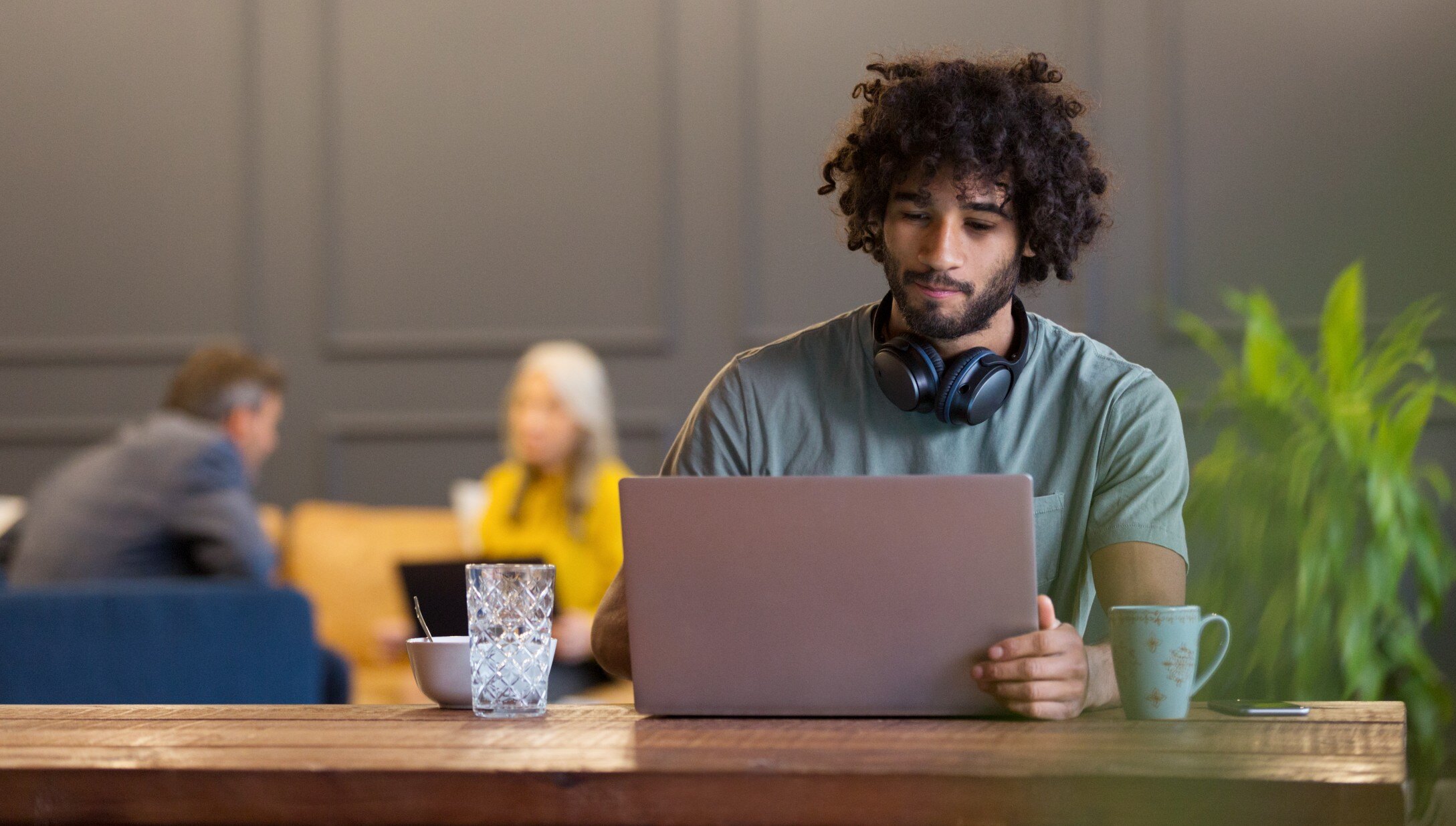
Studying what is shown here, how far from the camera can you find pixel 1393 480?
2.88m

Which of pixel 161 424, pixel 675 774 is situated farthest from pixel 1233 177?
pixel 675 774

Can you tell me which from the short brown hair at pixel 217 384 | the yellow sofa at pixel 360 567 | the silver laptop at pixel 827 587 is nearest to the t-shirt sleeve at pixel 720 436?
the silver laptop at pixel 827 587

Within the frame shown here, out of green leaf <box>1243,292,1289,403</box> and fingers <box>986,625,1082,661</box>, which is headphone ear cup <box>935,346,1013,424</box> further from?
green leaf <box>1243,292,1289,403</box>

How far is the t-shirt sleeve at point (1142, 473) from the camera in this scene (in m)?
1.46

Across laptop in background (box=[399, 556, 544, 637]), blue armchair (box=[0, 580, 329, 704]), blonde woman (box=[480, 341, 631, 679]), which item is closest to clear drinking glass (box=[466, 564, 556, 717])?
blue armchair (box=[0, 580, 329, 704])

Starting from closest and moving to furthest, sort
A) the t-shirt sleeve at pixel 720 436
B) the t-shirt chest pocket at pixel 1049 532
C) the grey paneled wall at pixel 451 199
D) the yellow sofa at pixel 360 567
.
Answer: the t-shirt chest pocket at pixel 1049 532, the t-shirt sleeve at pixel 720 436, the yellow sofa at pixel 360 567, the grey paneled wall at pixel 451 199

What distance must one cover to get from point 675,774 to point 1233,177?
308 cm

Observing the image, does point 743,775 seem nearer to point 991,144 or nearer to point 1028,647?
point 1028,647

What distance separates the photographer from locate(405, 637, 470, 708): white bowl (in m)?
1.27

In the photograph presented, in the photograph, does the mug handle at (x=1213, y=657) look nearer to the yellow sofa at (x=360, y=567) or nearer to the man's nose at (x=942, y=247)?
the man's nose at (x=942, y=247)

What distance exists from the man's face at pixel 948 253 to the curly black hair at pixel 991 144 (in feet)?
0.07

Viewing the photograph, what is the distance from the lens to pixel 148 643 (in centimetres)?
251

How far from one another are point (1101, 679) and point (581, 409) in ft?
7.63

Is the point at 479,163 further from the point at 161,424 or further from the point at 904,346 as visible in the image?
the point at 904,346
